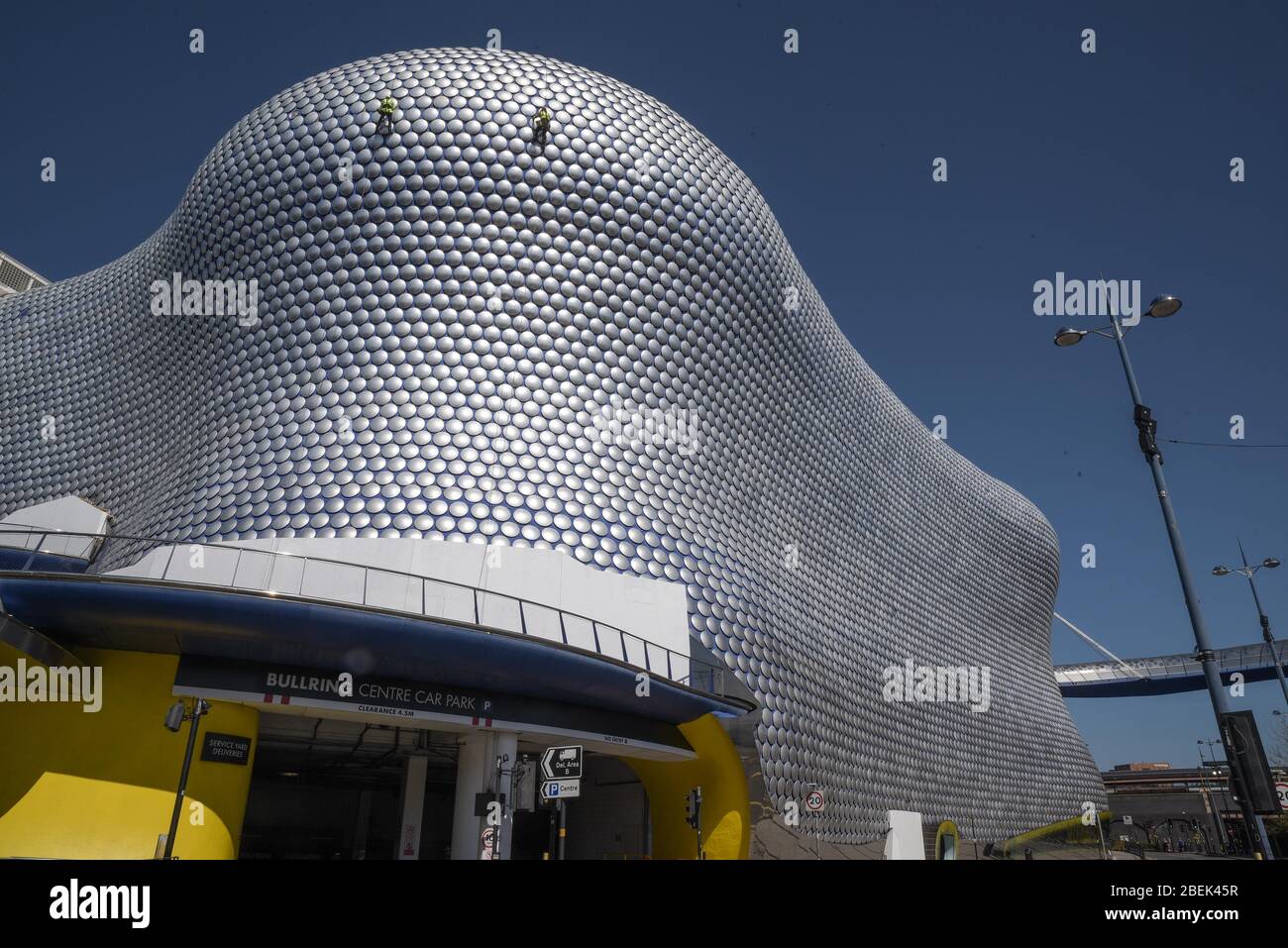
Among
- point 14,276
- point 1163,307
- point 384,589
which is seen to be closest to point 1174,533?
point 1163,307

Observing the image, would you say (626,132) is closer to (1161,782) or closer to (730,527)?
(730,527)

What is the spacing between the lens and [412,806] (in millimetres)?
17516

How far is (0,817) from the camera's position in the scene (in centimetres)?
1076

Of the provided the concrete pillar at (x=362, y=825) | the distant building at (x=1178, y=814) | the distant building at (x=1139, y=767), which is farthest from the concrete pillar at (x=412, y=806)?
the distant building at (x=1139, y=767)

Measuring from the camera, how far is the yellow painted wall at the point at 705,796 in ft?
55.0

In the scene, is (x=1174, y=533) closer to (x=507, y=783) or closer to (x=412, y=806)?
(x=507, y=783)

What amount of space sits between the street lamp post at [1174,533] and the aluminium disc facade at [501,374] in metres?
10.4

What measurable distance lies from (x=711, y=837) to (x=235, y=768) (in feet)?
30.6

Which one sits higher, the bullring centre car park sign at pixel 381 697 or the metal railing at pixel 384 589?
the metal railing at pixel 384 589

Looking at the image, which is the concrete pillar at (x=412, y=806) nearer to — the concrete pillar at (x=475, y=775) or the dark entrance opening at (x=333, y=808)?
the dark entrance opening at (x=333, y=808)

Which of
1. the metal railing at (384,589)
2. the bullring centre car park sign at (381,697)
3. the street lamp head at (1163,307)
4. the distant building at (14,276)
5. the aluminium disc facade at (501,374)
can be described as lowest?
→ the bullring centre car park sign at (381,697)

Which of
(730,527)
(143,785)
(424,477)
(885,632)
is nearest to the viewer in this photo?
(143,785)

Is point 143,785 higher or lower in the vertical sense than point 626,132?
lower
